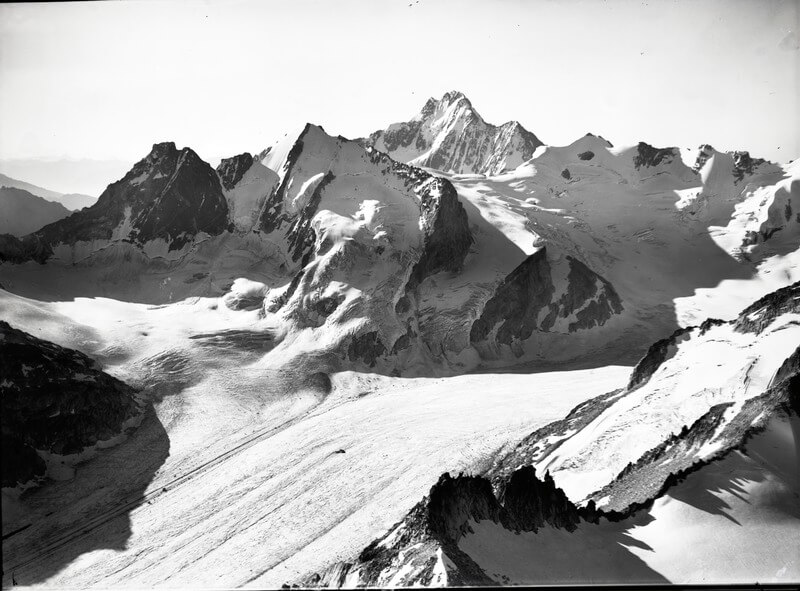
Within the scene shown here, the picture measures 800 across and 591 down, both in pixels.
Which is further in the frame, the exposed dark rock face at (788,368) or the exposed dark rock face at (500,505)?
the exposed dark rock face at (788,368)

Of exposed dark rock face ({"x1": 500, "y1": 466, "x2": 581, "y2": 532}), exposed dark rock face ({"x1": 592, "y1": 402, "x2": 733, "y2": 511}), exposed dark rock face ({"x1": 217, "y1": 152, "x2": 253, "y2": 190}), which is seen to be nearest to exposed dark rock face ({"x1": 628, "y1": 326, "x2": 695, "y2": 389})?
exposed dark rock face ({"x1": 592, "y1": 402, "x2": 733, "y2": 511})

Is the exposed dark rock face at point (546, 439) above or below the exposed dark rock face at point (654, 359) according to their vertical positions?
below

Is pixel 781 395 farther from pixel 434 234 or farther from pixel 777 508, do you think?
pixel 434 234

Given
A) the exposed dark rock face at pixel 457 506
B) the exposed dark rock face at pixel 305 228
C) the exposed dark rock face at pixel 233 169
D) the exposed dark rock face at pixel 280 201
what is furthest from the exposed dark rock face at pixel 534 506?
the exposed dark rock face at pixel 233 169

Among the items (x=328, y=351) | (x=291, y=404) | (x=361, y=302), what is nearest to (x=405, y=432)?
(x=291, y=404)

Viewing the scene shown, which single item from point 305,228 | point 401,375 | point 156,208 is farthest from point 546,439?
point 156,208

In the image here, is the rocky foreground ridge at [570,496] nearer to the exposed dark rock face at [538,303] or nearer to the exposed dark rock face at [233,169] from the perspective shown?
the exposed dark rock face at [538,303]

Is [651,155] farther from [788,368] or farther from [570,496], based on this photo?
[570,496]
